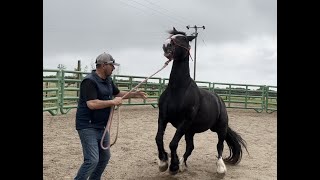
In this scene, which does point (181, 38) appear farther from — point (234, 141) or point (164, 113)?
point (234, 141)

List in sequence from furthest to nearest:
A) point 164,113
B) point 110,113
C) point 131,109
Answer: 1. point 131,109
2. point 164,113
3. point 110,113

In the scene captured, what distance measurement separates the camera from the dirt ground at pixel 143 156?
543 centimetres

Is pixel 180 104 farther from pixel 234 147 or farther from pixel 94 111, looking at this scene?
A: pixel 234 147

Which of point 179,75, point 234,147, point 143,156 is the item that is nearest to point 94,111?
point 179,75

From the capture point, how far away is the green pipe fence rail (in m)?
11.3

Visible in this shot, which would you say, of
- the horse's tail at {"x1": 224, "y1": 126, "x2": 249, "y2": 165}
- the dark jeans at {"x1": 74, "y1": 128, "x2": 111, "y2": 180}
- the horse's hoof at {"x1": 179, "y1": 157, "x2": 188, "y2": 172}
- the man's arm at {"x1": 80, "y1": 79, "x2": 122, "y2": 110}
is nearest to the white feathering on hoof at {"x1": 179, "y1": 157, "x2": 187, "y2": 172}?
the horse's hoof at {"x1": 179, "y1": 157, "x2": 188, "y2": 172}

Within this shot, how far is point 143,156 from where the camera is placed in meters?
6.53

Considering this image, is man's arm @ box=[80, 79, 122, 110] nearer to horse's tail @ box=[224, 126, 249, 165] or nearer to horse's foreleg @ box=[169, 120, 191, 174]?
horse's foreleg @ box=[169, 120, 191, 174]

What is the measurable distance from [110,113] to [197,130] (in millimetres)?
1756

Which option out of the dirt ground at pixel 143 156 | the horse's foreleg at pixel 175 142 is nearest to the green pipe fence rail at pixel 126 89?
the dirt ground at pixel 143 156

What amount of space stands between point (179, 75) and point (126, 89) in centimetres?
980

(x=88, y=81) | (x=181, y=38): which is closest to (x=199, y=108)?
(x=181, y=38)

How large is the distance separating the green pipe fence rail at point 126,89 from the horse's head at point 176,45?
15.5 feet
